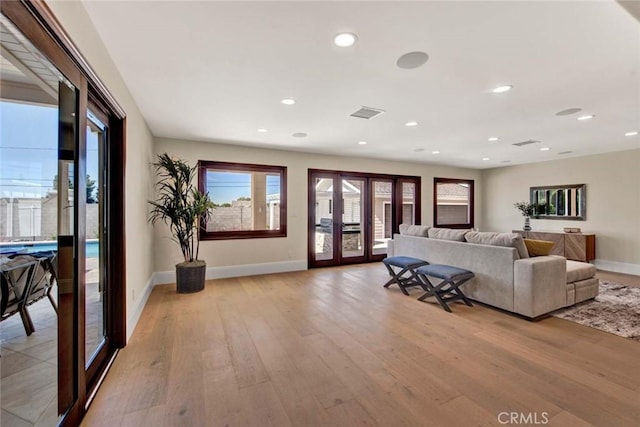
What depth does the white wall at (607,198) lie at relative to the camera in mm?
5555

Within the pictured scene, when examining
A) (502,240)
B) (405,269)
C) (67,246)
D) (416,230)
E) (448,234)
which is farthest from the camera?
(416,230)

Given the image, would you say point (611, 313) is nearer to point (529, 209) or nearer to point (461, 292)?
point (461, 292)

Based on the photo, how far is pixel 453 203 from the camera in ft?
26.6

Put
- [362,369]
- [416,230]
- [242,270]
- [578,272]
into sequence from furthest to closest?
[242,270] < [416,230] < [578,272] < [362,369]

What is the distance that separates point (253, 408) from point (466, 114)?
12.5ft

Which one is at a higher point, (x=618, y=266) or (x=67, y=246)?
(x=67, y=246)

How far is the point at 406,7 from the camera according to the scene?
Result: 167 cm

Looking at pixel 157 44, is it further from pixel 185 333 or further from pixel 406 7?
pixel 185 333

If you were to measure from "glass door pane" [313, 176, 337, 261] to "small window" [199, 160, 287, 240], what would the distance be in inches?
31.8

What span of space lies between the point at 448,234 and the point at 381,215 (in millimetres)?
2689

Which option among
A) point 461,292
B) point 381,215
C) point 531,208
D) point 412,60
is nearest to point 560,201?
point 531,208

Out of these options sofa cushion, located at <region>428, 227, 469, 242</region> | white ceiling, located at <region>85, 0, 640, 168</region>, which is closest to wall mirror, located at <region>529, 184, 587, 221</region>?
white ceiling, located at <region>85, 0, 640, 168</region>

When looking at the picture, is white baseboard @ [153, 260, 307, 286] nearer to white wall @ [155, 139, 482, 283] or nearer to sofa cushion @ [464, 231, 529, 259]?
white wall @ [155, 139, 482, 283]

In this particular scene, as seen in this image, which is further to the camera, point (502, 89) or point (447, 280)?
point (447, 280)
